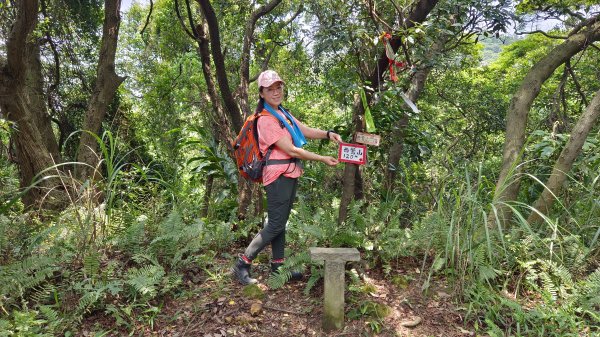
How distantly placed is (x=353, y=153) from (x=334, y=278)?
3.02 ft

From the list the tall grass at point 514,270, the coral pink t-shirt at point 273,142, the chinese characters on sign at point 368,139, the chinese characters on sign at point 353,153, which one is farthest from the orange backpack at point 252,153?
the tall grass at point 514,270

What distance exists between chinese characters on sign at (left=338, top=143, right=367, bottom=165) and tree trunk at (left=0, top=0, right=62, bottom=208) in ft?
12.4

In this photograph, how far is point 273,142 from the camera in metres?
2.89

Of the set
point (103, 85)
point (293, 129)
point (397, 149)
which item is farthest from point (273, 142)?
point (103, 85)

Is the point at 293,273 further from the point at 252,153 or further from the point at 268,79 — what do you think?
the point at 268,79

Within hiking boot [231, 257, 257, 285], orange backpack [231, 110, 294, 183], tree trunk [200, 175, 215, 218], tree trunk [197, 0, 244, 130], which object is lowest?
hiking boot [231, 257, 257, 285]

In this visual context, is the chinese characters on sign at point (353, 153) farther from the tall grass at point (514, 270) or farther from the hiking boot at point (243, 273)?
the hiking boot at point (243, 273)

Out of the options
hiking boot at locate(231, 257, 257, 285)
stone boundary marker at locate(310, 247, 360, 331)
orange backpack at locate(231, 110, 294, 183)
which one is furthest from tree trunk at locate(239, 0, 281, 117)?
stone boundary marker at locate(310, 247, 360, 331)

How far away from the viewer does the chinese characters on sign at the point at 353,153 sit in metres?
3.00

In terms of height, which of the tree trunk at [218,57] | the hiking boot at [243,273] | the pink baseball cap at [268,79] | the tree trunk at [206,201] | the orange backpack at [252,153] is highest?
the tree trunk at [218,57]

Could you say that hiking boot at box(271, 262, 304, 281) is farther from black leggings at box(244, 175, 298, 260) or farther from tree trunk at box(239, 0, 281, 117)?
tree trunk at box(239, 0, 281, 117)

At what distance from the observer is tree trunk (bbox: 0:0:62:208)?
484 cm

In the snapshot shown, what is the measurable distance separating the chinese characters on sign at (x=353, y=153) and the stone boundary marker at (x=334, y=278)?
0.68 m

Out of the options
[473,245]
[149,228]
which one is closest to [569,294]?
[473,245]
